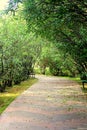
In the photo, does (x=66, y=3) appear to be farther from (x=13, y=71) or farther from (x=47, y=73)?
(x=47, y=73)

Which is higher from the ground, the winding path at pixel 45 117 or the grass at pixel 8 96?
the winding path at pixel 45 117

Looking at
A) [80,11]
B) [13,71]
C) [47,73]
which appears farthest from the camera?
[47,73]

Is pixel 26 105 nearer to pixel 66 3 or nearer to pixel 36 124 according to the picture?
pixel 36 124

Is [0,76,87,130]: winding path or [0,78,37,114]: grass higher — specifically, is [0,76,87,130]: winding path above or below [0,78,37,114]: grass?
above

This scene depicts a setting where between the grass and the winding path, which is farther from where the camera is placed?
the grass

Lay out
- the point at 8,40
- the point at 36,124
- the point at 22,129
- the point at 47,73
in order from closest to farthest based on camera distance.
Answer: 1. the point at 22,129
2. the point at 36,124
3. the point at 8,40
4. the point at 47,73

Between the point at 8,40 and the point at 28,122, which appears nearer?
the point at 28,122

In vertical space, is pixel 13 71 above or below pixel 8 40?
below

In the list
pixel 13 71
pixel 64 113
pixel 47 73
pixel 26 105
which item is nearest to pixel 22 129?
pixel 64 113

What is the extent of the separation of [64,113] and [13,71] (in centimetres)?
1627

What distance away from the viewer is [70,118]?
14.2 m

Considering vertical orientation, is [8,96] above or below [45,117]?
below

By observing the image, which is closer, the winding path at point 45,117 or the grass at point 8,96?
the winding path at point 45,117

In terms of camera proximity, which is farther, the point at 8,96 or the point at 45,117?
the point at 8,96
